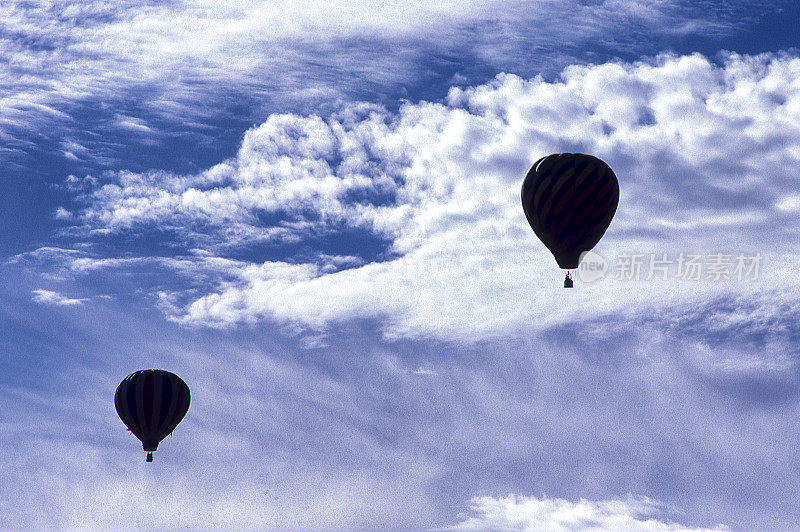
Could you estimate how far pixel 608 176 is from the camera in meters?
82.2

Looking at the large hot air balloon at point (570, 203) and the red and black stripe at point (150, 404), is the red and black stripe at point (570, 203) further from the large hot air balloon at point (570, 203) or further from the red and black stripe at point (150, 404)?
the red and black stripe at point (150, 404)

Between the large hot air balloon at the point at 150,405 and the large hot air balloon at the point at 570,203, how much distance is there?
100.0 feet

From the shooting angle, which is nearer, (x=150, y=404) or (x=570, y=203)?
(x=570, y=203)

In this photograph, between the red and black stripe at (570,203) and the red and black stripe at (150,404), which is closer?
the red and black stripe at (570,203)

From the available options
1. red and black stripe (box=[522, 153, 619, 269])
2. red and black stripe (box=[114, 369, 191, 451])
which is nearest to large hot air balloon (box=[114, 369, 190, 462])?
red and black stripe (box=[114, 369, 191, 451])

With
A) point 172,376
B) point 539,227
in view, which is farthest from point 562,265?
point 172,376

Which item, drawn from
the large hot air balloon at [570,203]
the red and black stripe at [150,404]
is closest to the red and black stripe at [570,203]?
the large hot air balloon at [570,203]

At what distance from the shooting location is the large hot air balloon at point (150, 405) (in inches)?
3765

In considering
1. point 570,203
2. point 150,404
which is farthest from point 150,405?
point 570,203

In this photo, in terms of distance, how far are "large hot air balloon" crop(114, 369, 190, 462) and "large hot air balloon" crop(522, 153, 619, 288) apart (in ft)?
100.0

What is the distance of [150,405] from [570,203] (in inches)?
1331

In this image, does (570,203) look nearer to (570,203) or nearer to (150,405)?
(570,203)

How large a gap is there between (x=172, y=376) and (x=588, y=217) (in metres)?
33.8

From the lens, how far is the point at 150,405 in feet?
315
